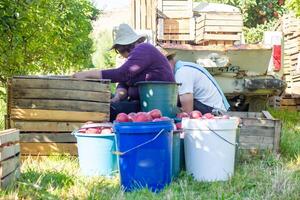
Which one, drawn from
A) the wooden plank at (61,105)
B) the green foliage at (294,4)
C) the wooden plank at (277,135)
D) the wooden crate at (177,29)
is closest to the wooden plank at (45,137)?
the wooden plank at (61,105)

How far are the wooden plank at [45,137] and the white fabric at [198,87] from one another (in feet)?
4.00

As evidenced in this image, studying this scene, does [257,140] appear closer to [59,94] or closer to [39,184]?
[59,94]

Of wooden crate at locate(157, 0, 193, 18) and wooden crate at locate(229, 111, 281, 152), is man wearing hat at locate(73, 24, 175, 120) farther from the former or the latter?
wooden crate at locate(157, 0, 193, 18)

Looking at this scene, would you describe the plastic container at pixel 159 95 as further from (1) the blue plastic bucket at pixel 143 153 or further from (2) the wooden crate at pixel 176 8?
(2) the wooden crate at pixel 176 8

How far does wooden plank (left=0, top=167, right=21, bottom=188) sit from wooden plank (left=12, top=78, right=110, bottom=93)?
1067 millimetres

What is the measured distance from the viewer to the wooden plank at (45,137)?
14.2 feet

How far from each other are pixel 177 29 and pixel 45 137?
16.8 ft

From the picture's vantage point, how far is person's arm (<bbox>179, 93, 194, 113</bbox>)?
468 centimetres

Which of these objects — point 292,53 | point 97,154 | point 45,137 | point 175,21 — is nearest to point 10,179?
point 97,154

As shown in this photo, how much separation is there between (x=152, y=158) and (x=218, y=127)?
0.69m

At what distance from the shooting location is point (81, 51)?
15.3m

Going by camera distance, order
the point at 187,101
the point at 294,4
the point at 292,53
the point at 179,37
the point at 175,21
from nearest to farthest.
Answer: the point at 187,101
the point at 294,4
the point at 179,37
the point at 175,21
the point at 292,53

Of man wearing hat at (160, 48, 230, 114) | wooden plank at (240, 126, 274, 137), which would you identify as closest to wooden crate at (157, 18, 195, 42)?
man wearing hat at (160, 48, 230, 114)

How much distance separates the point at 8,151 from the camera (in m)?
3.23
